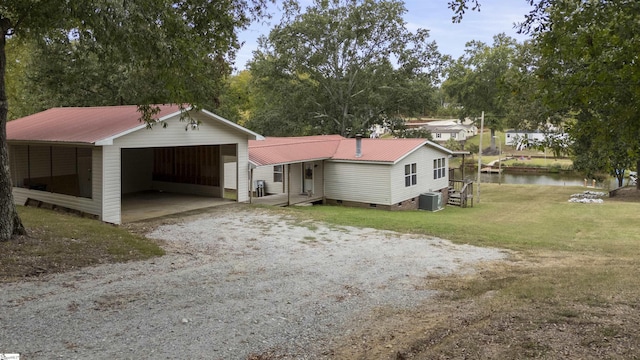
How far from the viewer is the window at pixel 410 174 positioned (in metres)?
22.4

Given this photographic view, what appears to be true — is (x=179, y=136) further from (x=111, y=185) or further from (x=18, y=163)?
(x=18, y=163)

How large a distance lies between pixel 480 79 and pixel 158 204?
56.3 meters

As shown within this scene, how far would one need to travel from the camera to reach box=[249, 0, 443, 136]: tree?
3619 cm

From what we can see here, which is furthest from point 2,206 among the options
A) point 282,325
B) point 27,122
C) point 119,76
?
point 119,76

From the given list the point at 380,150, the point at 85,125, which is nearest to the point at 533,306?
the point at 85,125

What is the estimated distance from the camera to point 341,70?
38.9 m

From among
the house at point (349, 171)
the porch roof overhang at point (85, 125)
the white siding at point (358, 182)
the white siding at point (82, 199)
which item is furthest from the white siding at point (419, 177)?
the white siding at point (82, 199)

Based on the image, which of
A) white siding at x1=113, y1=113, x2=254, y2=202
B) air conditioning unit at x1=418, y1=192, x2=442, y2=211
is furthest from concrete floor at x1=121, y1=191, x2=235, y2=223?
air conditioning unit at x1=418, y1=192, x2=442, y2=211

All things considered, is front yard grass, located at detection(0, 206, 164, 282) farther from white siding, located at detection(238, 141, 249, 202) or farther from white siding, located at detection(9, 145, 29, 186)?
white siding, located at detection(238, 141, 249, 202)

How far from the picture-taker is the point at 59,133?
593 inches

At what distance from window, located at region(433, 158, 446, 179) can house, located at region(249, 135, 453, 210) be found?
2.74 feet

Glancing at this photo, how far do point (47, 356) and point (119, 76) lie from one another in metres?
22.9

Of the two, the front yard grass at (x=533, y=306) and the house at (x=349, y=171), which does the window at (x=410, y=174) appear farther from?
the front yard grass at (x=533, y=306)

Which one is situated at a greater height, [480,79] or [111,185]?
[480,79]
